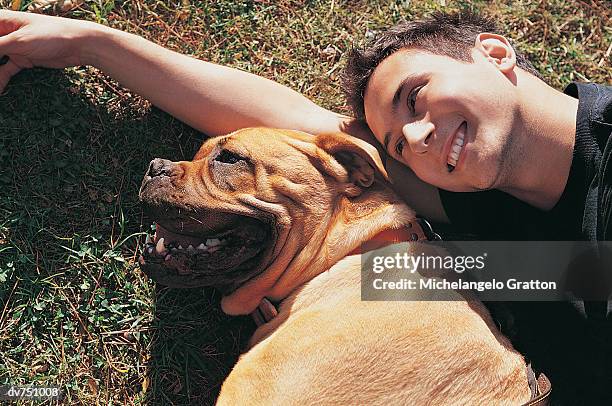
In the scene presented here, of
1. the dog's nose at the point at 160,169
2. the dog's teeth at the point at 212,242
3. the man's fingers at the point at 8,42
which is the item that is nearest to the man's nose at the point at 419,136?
the dog's teeth at the point at 212,242

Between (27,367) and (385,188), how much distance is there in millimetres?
2165

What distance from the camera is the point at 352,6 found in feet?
→ 16.7

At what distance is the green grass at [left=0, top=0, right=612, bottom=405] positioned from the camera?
396cm

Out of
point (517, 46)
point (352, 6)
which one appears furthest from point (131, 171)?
point (517, 46)

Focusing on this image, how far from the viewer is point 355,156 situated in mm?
3723

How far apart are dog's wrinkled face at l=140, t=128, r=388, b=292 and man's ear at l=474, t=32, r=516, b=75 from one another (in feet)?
2.77

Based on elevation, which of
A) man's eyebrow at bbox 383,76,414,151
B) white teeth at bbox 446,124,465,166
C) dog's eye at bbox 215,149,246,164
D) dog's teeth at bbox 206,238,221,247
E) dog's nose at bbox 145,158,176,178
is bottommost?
dog's teeth at bbox 206,238,221,247

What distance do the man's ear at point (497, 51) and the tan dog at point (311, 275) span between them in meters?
0.80

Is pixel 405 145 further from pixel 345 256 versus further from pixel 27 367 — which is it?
pixel 27 367

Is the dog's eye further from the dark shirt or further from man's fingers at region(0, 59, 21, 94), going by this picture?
man's fingers at region(0, 59, 21, 94)

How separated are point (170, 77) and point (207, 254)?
120cm

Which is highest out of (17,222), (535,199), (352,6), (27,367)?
(352,6)

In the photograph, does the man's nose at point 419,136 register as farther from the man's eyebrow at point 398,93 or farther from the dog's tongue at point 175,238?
the dog's tongue at point 175,238

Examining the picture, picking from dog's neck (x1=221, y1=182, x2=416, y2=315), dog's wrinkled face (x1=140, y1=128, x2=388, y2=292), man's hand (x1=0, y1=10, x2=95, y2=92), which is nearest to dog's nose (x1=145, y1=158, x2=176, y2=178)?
dog's wrinkled face (x1=140, y1=128, x2=388, y2=292)
